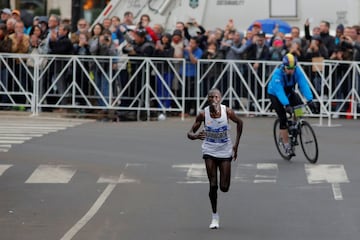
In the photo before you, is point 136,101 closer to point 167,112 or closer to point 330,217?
point 167,112

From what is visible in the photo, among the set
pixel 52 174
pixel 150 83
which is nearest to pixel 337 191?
pixel 52 174

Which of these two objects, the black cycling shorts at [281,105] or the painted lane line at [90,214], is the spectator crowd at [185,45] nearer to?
the black cycling shorts at [281,105]

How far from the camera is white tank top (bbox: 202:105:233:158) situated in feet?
41.2

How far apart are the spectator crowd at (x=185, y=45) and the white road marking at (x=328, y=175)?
7.12m

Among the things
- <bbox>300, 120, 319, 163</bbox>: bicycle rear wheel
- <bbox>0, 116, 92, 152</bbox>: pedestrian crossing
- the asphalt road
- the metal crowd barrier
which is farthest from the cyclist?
the metal crowd barrier

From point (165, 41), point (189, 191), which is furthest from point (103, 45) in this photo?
point (189, 191)

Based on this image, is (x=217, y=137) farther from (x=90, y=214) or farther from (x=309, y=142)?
(x=309, y=142)

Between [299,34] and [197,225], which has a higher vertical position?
[299,34]

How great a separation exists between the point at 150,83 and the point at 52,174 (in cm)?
794

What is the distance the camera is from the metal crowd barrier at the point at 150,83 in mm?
23672

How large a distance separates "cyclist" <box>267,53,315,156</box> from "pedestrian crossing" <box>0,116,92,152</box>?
465cm

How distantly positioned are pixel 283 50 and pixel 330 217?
11.8 m

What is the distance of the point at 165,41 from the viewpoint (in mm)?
24203

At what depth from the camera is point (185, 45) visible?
24484 millimetres
